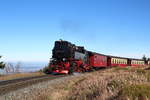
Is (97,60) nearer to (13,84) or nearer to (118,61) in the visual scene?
(118,61)

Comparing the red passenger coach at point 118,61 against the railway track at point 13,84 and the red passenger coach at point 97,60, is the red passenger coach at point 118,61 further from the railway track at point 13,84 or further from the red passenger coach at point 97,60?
the railway track at point 13,84

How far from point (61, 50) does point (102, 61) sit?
15425 mm

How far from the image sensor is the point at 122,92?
6391mm

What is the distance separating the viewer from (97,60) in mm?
38688

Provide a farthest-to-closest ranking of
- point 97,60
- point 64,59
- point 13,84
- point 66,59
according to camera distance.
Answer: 1. point 97,60
2. point 64,59
3. point 66,59
4. point 13,84

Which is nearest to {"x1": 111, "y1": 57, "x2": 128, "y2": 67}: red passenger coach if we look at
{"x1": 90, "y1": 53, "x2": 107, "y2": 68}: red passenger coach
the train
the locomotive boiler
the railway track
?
{"x1": 90, "y1": 53, "x2": 107, "y2": 68}: red passenger coach

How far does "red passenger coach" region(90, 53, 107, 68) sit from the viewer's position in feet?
120

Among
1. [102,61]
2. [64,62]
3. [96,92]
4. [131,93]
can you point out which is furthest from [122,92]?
[102,61]

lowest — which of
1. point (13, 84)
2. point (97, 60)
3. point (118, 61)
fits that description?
point (13, 84)

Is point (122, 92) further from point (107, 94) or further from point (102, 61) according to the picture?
point (102, 61)

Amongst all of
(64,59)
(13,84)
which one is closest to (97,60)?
(64,59)

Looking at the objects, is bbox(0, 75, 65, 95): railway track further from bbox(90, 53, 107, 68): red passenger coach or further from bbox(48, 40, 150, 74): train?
bbox(90, 53, 107, 68): red passenger coach

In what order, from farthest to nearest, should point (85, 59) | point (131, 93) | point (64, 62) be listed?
1. point (85, 59)
2. point (64, 62)
3. point (131, 93)

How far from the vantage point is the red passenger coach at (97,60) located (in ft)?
120
